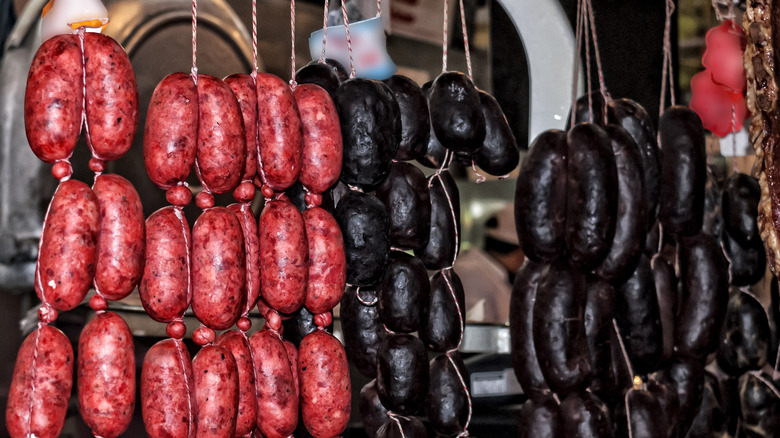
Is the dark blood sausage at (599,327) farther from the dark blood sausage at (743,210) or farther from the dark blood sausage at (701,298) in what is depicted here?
the dark blood sausage at (743,210)

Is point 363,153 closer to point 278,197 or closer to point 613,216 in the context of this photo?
point 278,197

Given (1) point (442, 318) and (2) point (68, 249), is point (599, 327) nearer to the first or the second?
(1) point (442, 318)

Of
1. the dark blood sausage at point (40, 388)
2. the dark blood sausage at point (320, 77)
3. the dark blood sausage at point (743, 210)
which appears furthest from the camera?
the dark blood sausage at point (743, 210)

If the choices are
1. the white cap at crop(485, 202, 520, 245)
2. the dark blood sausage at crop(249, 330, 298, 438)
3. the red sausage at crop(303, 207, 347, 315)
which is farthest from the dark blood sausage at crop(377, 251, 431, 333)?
the white cap at crop(485, 202, 520, 245)

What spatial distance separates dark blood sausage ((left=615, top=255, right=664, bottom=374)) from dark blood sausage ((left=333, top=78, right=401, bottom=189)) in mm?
556

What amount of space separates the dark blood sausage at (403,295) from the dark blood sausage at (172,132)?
411mm

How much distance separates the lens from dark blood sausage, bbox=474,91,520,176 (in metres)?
1.33

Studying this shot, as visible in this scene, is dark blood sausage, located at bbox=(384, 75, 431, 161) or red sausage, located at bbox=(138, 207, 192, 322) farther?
dark blood sausage, located at bbox=(384, 75, 431, 161)

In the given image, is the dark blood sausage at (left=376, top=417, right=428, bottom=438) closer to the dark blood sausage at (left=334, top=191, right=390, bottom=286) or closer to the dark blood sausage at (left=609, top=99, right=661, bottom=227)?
the dark blood sausage at (left=334, top=191, right=390, bottom=286)

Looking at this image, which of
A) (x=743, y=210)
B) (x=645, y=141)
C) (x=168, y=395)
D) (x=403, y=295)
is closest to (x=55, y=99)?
(x=168, y=395)

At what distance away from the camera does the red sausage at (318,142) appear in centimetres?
109

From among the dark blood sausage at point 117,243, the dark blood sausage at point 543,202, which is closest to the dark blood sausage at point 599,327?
the dark blood sausage at point 543,202

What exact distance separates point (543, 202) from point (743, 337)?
69cm

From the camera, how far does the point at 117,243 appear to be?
2.97ft
